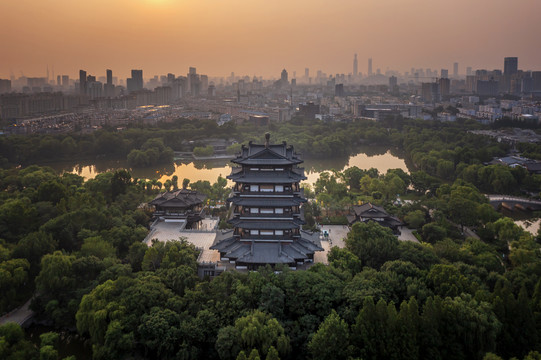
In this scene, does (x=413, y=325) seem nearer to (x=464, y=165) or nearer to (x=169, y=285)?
(x=169, y=285)

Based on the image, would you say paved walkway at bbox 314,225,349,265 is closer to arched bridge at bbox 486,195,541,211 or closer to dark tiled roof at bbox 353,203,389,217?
dark tiled roof at bbox 353,203,389,217

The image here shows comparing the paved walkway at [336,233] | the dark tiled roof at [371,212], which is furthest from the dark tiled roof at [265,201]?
the dark tiled roof at [371,212]

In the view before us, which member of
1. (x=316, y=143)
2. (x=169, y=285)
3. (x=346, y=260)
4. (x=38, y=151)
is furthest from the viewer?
(x=316, y=143)

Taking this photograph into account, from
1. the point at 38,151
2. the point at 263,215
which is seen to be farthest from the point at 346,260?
the point at 38,151

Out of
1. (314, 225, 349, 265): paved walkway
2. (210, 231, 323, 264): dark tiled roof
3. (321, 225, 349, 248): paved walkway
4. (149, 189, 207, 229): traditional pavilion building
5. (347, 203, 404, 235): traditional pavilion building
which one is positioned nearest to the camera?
(210, 231, 323, 264): dark tiled roof

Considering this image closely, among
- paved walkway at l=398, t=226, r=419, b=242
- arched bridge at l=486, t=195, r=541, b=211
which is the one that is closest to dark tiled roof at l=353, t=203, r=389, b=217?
paved walkway at l=398, t=226, r=419, b=242

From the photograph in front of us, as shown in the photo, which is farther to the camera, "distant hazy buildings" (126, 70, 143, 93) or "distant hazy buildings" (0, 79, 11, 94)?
"distant hazy buildings" (126, 70, 143, 93)
